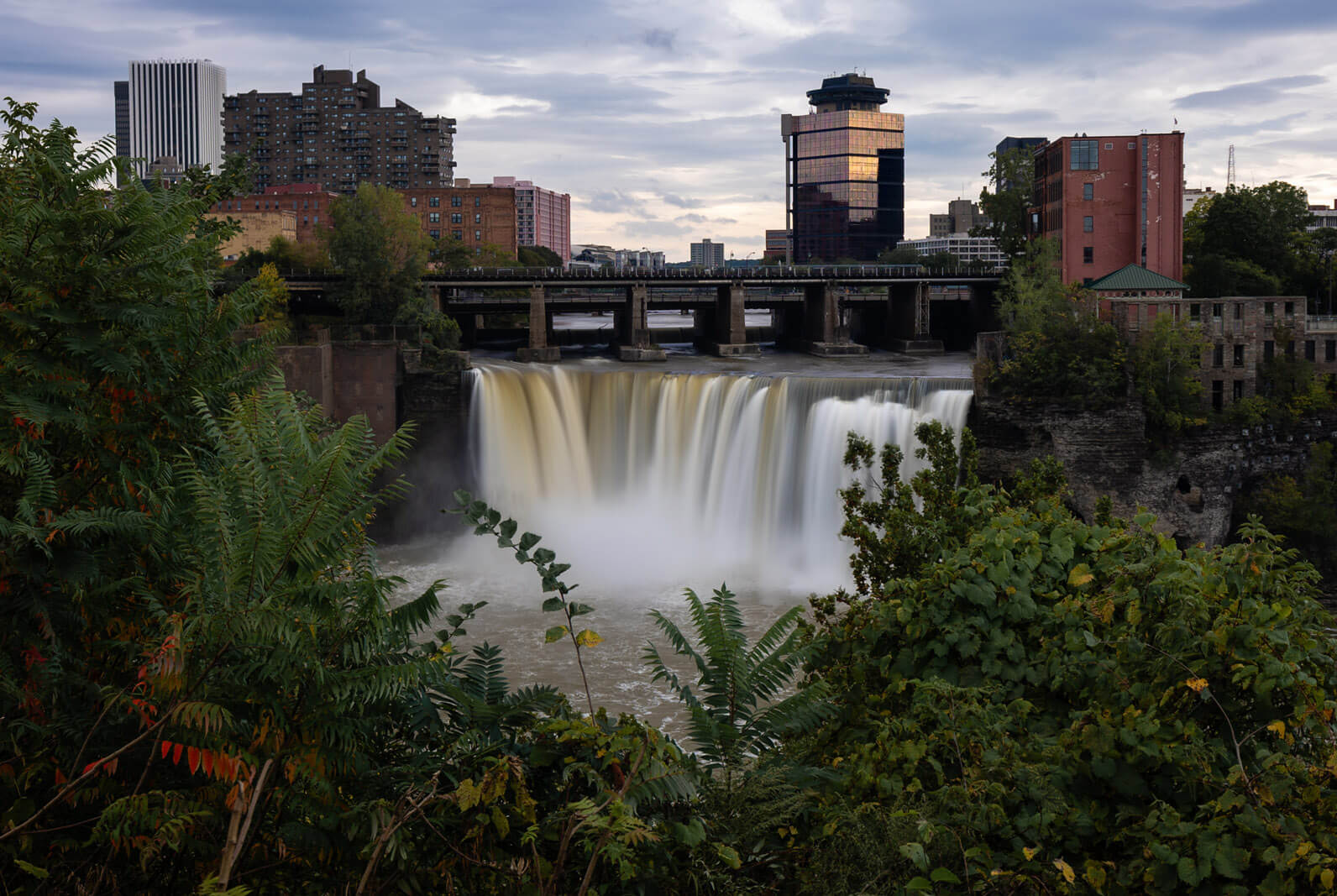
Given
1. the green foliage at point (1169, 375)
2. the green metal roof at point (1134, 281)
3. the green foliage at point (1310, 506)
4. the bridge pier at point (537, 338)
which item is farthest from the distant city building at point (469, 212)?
the green foliage at point (1310, 506)

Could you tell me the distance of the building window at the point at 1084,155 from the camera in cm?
6675

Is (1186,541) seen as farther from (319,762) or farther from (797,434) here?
(319,762)

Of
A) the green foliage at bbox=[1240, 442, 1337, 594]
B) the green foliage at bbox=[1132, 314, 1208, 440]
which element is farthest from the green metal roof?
the green foliage at bbox=[1240, 442, 1337, 594]

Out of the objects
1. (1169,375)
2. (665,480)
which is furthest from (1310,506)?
(665,480)

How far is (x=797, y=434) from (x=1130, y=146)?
116 ft

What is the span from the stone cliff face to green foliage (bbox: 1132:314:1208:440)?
767 millimetres

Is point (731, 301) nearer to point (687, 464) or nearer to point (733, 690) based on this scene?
point (687, 464)

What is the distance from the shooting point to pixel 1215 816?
18.1 ft

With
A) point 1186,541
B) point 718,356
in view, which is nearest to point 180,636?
point 1186,541

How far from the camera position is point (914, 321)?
70.8m

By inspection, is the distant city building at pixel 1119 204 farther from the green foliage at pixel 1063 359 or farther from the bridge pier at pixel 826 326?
the green foliage at pixel 1063 359

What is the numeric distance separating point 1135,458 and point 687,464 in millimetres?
17798

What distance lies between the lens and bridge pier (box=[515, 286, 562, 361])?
63.9m

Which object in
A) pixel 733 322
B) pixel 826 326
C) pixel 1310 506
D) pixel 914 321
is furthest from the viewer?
pixel 914 321
